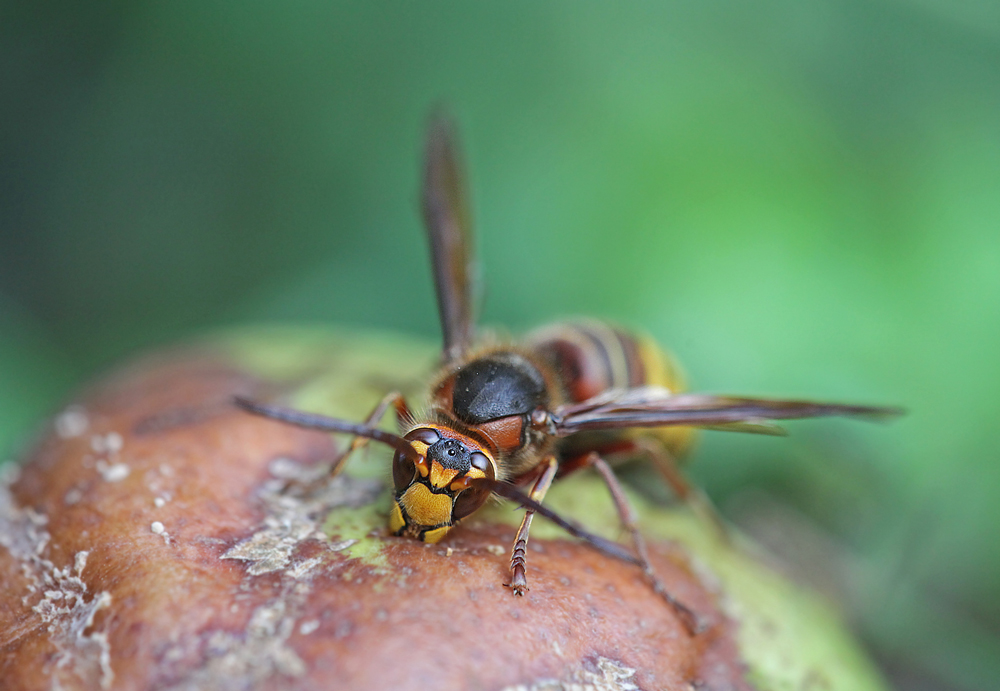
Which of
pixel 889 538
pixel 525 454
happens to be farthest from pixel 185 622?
pixel 889 538

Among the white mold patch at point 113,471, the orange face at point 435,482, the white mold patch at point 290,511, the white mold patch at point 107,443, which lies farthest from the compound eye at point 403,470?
the white mold patch at point 107,443

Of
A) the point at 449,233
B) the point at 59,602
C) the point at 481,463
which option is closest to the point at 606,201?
the point at 449,233

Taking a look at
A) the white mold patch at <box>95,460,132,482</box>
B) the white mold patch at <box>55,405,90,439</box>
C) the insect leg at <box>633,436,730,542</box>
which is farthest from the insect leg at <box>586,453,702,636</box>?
the white mold patch at <box>55,405,90,439</box>

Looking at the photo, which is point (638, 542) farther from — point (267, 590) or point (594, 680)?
point (267, 590)

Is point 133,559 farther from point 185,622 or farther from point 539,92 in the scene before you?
point 539,92

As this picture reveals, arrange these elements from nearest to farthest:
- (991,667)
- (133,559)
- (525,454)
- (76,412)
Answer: (133,559), (525,454), (76,412), (991,667)

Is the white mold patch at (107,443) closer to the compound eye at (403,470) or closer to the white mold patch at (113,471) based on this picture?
the white mold patch at (113,471)
